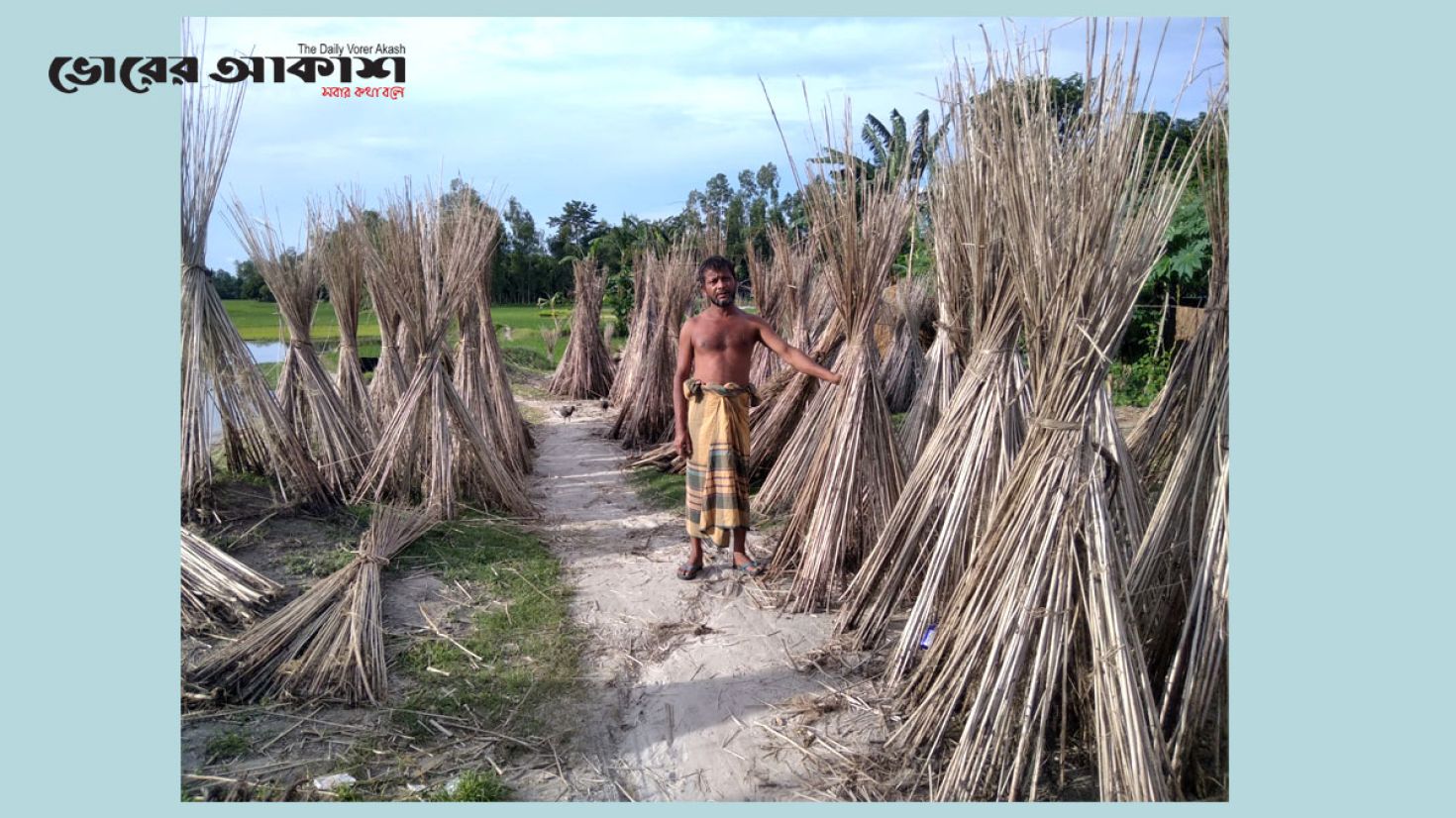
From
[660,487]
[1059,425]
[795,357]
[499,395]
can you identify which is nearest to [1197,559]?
[1059,425]

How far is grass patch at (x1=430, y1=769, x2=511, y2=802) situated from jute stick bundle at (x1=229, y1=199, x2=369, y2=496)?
352 centimetres

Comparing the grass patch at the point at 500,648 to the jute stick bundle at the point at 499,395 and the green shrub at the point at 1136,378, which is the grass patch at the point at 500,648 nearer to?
the jute stick bundle at the point at 499,395

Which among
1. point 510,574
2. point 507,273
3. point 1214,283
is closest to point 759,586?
point 510,574

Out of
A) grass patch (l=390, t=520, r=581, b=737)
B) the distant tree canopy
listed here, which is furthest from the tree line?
grass patch (l=390, t=520, r=581, b=737)

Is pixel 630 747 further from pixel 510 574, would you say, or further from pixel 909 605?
pixel 510 574

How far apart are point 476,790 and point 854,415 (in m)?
2.27

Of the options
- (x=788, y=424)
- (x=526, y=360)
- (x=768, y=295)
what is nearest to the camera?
(x=788, y=424)

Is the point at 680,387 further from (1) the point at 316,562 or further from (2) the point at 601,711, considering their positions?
(1) the point at 316,562

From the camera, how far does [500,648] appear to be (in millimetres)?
3637

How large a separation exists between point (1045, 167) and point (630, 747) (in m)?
2.28

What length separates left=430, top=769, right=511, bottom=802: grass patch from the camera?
2.58 m

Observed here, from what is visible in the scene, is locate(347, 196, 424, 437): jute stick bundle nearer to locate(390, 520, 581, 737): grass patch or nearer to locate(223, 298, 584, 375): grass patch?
locate(223, 298, 584, 375): grass patch

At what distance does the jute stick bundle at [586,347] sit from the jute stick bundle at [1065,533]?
8.68 metres

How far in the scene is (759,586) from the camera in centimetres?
425
